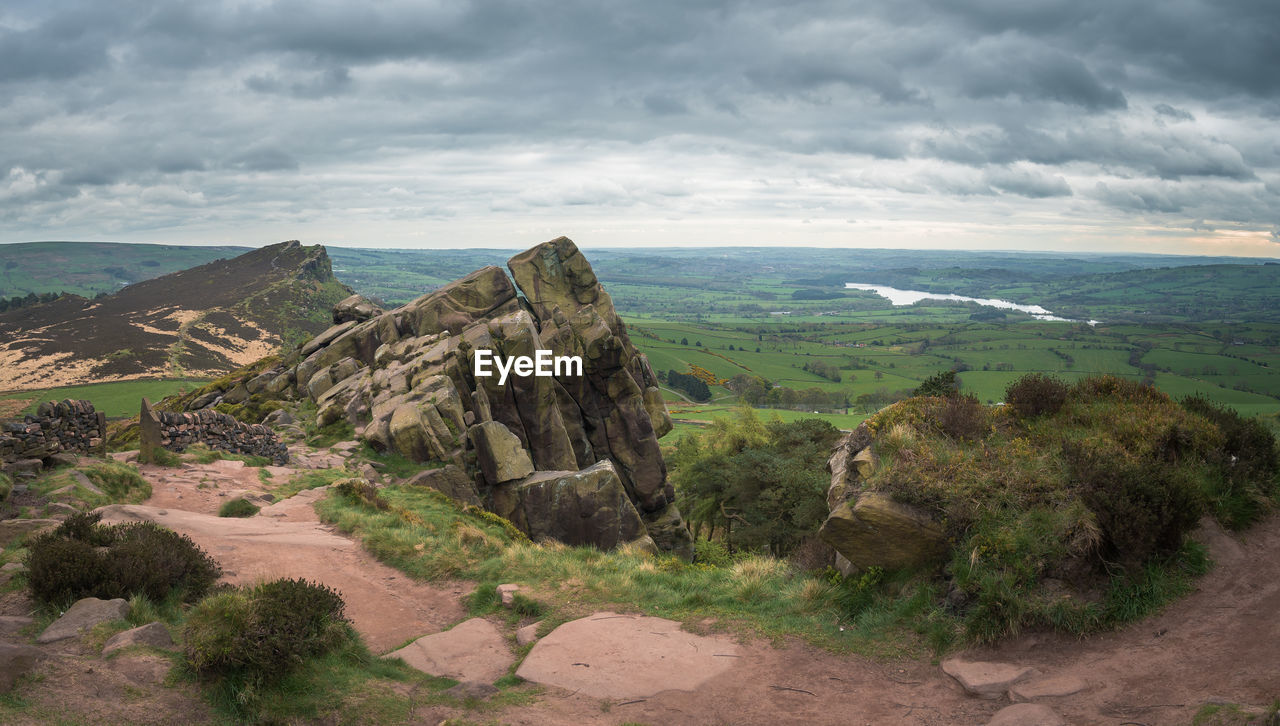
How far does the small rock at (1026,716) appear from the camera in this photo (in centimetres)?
892

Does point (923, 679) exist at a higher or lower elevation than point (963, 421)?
lower

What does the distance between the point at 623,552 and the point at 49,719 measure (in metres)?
14.2

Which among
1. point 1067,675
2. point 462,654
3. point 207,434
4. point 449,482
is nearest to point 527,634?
point 462,654

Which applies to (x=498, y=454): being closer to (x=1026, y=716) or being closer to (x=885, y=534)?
(x=885, y=534)

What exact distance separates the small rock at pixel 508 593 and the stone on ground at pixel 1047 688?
10215 mm

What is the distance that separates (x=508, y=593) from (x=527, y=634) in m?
2.08

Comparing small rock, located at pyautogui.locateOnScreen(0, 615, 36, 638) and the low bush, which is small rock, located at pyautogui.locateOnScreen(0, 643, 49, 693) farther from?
the low bush

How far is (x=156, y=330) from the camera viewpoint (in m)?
147

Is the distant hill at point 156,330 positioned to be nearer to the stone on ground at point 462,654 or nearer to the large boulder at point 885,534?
the stone on ground at point 462,654

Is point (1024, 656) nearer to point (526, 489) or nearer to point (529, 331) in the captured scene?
point (526, 489)

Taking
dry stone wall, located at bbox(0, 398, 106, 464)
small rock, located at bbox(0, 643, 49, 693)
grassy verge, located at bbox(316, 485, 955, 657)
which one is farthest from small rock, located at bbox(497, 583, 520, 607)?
dry stone wall, located at bbox(0, 398, 106, 464)

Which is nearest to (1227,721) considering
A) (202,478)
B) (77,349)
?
(202,478)

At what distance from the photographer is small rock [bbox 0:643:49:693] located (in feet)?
26.7

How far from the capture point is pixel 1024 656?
10.9 metres
